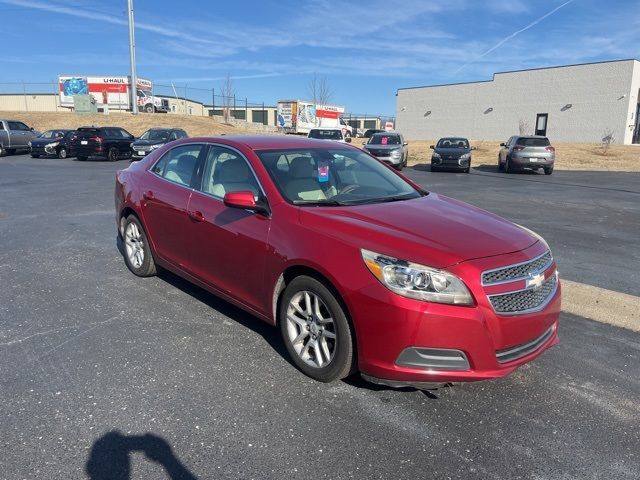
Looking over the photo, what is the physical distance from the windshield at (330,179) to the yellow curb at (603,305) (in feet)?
6.38

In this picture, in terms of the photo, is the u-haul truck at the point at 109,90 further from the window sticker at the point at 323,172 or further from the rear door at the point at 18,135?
the window sticker at the point at 323,172

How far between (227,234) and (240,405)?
1.43 m

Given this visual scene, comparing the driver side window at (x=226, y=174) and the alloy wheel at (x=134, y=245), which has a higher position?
the driver side window at (x=226, y=174)

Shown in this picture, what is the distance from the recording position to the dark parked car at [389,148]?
72.1 feet

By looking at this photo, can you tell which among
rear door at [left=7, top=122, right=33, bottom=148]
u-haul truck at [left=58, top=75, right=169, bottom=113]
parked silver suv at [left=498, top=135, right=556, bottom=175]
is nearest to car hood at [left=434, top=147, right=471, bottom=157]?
parked silver suv at [left=498, top=135, right=556, bottom=175]

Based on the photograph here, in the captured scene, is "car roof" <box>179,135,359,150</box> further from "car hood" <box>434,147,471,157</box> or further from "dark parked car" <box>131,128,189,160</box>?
"car hood" <box>434,147,471,157</box>

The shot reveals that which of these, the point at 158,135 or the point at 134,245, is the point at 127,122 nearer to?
the point at 158,135

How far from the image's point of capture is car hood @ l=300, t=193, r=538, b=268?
309cm

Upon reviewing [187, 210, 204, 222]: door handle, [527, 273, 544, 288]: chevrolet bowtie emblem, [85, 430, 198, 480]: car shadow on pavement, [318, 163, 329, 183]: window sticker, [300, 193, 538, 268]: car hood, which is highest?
[318, 163, 329, 183]: window sticker

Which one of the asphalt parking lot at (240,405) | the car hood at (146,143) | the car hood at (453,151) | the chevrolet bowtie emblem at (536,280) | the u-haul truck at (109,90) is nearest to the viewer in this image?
the asphalt parking lot at (240,405)

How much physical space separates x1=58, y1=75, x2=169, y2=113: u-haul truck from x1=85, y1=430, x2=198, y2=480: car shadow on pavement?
54392 mm

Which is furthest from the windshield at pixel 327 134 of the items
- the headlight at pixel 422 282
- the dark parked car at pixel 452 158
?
the headlight at pixel 422 282

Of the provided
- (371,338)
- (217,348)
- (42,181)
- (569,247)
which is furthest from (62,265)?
(42,181)

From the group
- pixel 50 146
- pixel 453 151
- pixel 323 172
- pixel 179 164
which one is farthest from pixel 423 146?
pixel 323 172
